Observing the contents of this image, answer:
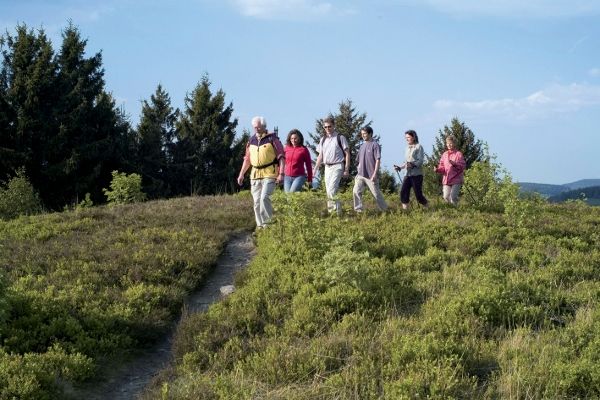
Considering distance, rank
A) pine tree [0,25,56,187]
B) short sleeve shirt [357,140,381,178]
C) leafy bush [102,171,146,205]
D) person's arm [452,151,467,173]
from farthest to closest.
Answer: pine tree [0,25,56,187] < leafy bush [102,171,146,205] < person's arm [452,151,467,173] < short sleeve shirt [357,140,381,178]

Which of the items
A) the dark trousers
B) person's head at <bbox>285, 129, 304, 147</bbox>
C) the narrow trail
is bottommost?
the narrow trail

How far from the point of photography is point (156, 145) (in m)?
38.9

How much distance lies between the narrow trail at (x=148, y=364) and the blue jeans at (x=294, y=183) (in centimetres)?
239

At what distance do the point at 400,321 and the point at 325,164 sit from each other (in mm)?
6458

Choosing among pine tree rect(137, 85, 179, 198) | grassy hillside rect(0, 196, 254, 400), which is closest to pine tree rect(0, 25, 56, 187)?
pine tree rect(137, 85, 179, 198)

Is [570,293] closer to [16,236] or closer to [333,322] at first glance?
[333,322]

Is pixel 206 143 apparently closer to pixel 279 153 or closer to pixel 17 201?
pixel 17 201

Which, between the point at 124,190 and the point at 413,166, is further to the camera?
the point at 124,190

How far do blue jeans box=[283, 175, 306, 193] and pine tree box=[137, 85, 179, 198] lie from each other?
2452 cm

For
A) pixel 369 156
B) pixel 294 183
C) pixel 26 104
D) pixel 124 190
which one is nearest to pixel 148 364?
pixel 294 183

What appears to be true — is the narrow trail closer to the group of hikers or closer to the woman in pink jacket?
the group of hikers

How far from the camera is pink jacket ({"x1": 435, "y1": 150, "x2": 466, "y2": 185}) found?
1335cm

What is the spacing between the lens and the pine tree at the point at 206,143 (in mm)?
→ 41250

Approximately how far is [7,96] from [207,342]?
27.7 m
